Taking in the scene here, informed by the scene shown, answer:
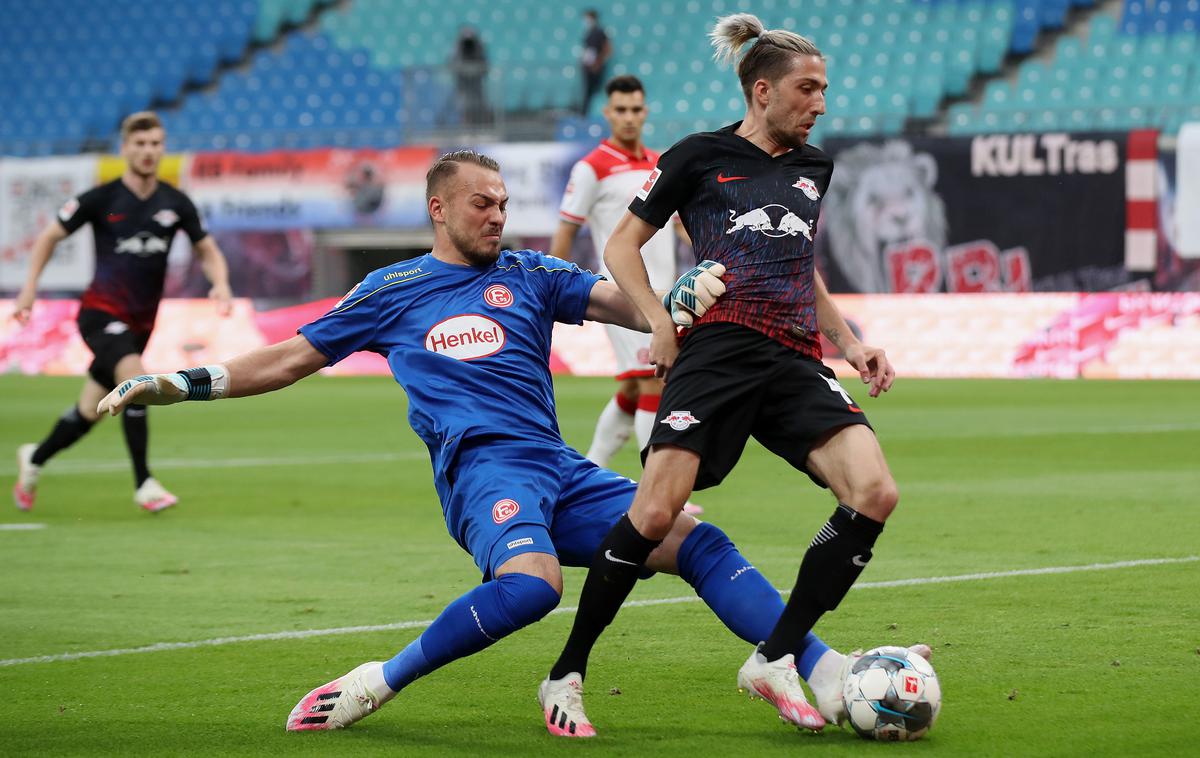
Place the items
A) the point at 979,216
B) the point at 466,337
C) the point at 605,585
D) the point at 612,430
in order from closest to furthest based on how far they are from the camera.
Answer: the point at 605,585 < the point at 466,337 < the point at 612,430 < the point at 979,216

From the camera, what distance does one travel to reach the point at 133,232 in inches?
428

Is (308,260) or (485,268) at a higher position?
(485,268)

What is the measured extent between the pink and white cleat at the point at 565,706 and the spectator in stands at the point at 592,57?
73.8 ft

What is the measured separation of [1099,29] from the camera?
2500 centimetres

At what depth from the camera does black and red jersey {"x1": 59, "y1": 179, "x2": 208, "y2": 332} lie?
35.2 ft

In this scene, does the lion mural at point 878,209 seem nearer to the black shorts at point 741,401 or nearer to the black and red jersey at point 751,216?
the black and red jersey at point 751,216

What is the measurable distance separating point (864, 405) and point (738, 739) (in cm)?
1384

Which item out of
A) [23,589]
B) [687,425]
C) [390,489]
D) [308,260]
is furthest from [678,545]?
[308,260]

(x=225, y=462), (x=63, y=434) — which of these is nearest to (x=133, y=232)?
(x=63, y=434)

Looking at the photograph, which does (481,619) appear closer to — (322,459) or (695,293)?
(695,293)

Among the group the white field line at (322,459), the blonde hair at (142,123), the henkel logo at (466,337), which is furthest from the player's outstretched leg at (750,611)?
the white field line at (322,459)

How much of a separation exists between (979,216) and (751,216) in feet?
57.4

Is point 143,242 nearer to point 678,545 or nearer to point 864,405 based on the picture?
point 678,545

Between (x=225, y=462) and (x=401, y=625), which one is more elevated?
(x=401, y=625)
